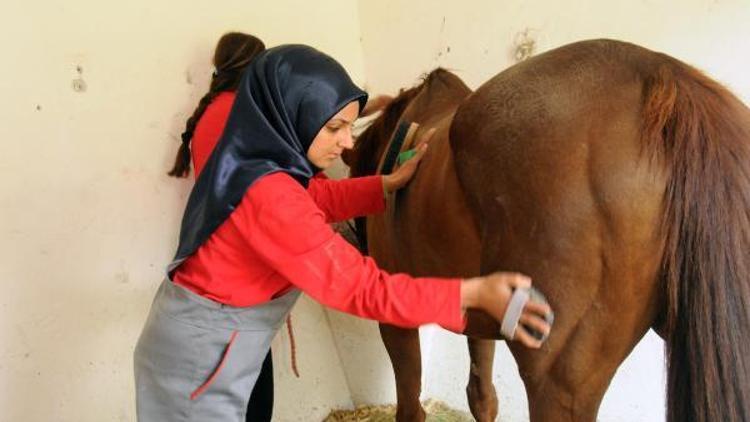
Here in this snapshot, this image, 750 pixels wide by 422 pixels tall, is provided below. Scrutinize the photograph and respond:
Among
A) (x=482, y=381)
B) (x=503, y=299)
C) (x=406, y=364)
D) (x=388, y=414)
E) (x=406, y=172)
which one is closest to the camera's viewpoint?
(x=503, y=299)

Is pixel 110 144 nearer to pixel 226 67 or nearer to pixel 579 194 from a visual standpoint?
pixel 226 67

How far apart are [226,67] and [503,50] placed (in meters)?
0.85

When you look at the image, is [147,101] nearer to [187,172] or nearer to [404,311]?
[187,172]

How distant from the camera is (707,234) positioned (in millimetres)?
681

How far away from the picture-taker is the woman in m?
0.72

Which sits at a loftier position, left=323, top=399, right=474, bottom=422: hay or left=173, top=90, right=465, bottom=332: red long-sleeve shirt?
left=173, top=90, right=465, bottom=332: red long-sleeve shirt

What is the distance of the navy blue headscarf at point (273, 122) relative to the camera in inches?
31.4

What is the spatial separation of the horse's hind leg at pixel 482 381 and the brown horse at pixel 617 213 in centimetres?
79

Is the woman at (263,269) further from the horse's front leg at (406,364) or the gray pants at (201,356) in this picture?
the horse's front leg at (406,364)

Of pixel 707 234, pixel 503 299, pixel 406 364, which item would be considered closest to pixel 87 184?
pixel 406 364

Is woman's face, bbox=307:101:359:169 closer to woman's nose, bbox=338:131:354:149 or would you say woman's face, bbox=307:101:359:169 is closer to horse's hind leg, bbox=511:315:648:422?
woman's nose, bbox=338:131:354:149

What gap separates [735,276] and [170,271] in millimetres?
850

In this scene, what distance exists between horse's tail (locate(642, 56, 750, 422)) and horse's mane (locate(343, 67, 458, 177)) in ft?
2.89

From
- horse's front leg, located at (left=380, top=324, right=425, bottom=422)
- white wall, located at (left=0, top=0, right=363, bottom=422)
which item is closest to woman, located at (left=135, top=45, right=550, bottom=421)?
white wall, located at (left=0, top=0, right=363, bottom=422)
